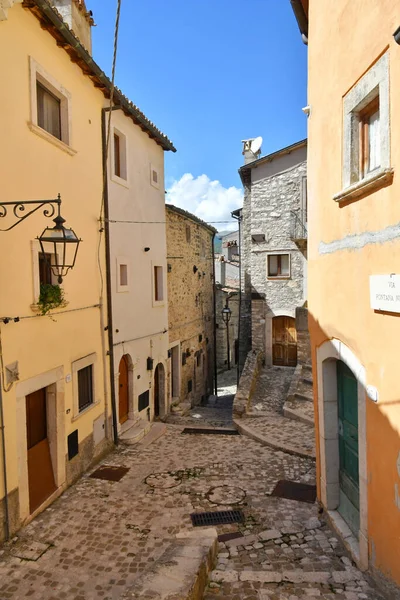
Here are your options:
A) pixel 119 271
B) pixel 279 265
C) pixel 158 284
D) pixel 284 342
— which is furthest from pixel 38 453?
pixel 279 265

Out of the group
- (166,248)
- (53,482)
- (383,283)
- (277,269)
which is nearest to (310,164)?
(383,283)

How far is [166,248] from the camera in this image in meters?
14.3

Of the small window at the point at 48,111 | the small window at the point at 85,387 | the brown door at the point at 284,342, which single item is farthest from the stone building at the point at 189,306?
the small window at the point at 48,111

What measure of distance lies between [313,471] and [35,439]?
5491 mm

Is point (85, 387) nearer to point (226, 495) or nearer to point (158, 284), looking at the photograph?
point (226, 495)

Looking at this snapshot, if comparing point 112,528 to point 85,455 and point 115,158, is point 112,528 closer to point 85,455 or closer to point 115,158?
point 85,455

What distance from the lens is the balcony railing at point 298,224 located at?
15.5m

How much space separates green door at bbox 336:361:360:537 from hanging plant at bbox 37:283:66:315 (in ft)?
16.2

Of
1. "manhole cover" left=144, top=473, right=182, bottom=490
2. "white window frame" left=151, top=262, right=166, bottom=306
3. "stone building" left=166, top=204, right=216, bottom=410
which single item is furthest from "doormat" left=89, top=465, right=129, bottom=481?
"stone building" left=166, top=204, right=216, bottom=410

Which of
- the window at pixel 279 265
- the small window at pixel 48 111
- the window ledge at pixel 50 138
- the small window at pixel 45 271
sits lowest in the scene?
the small window at pixel 45 271

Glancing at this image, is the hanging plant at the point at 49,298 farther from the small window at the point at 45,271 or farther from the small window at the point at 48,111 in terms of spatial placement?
the small window at the point at 48,111

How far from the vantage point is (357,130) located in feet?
15.5

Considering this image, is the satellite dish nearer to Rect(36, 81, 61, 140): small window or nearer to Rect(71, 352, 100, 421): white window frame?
Rect(36, 81, 61, 140): small window

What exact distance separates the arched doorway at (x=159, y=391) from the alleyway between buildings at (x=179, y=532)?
4.23 m
